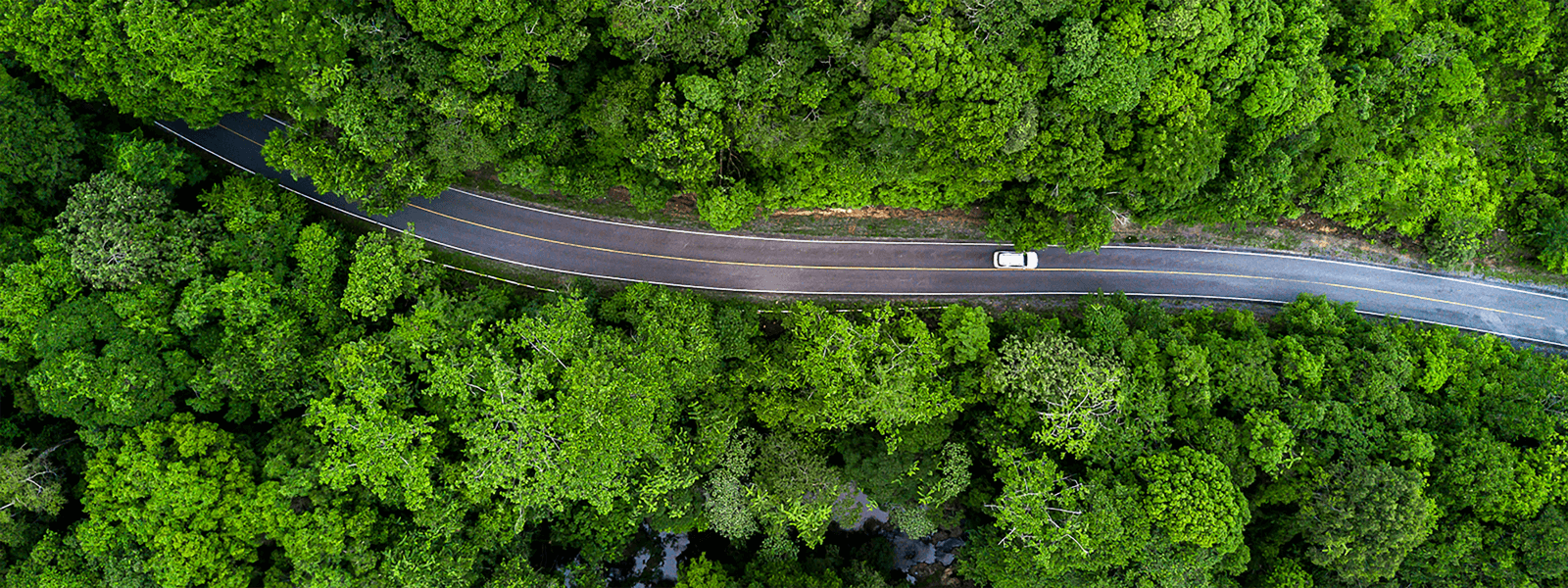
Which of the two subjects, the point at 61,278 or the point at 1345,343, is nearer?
the point at 61,278

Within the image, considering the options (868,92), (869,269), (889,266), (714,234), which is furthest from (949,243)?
(868,92)

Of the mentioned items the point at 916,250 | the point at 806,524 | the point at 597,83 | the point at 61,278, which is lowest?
the point at 806,524

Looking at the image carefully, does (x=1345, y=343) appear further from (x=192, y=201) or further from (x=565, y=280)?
(x=192, y=201)

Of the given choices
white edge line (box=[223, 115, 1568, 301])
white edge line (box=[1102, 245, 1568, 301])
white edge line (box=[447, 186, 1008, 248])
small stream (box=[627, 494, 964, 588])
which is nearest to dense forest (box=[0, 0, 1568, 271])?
white edge line (box=[447, 186, 1008, 248])

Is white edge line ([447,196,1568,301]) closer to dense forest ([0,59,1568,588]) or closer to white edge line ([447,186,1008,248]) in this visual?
white edge line ([447,186,1008,248])

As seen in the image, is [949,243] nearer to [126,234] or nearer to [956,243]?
[956,243]

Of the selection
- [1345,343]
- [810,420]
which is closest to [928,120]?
[810,420]

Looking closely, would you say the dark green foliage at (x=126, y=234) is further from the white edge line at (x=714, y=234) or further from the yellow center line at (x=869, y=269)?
the white edge line at (x=714, y=234)

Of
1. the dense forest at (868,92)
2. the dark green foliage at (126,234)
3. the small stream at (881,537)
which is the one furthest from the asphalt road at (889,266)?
the small stream at (881,537)
